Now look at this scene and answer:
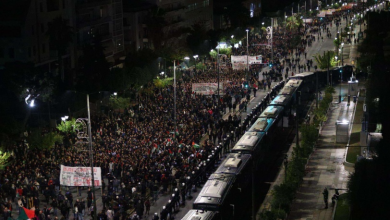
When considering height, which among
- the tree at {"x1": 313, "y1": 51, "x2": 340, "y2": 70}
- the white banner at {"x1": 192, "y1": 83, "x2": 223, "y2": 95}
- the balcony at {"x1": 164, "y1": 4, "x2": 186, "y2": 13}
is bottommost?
the white banner at {"x1": 192, "y1": 83, "x2": 223, "y2": 95}

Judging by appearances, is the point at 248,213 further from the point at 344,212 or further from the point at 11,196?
the point at 11,196

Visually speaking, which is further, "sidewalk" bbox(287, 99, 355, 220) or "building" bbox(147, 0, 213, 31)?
"building" bbox(147, 0, 213, 31)

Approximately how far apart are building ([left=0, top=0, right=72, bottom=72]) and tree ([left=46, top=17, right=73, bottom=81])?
1.25m

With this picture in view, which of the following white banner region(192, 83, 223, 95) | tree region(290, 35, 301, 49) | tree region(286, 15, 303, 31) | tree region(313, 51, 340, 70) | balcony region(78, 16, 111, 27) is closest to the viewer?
white banner region(192, 83, 223, 95)

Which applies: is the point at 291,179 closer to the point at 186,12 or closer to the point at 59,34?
the point at 59,34

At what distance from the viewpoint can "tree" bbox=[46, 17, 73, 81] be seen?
261 ft

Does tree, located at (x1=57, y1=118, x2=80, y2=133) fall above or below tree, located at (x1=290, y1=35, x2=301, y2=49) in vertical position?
below

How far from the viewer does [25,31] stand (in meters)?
77.9

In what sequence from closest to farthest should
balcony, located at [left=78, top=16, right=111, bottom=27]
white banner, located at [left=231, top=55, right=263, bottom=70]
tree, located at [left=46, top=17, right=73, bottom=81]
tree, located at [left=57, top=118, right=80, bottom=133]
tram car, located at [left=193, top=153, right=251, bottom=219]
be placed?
tram car, located at [left=193, top=153, right=251, bottom=219], tree, located at [left=57, top=118, right=80, bottom=133], tree, located at [left=46, top=17, right=73, bottom=81], balcony, located at [left=78, top=16, right=111, bottom=27], white banner, located at [left=231, top=55, right=263, bottom=70]

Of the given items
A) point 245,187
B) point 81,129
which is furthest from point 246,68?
point 245,187

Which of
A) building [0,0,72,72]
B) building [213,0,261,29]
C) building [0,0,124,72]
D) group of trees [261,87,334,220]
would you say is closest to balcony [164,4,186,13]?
building [213,0,261,29]

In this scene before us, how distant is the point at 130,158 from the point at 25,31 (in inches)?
1168

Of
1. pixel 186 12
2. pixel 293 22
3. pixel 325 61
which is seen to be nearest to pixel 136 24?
pixel 186 12

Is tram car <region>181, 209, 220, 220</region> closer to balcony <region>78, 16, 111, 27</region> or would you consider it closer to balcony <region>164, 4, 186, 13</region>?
balcony <region>78, 16, 111, 27</region>
